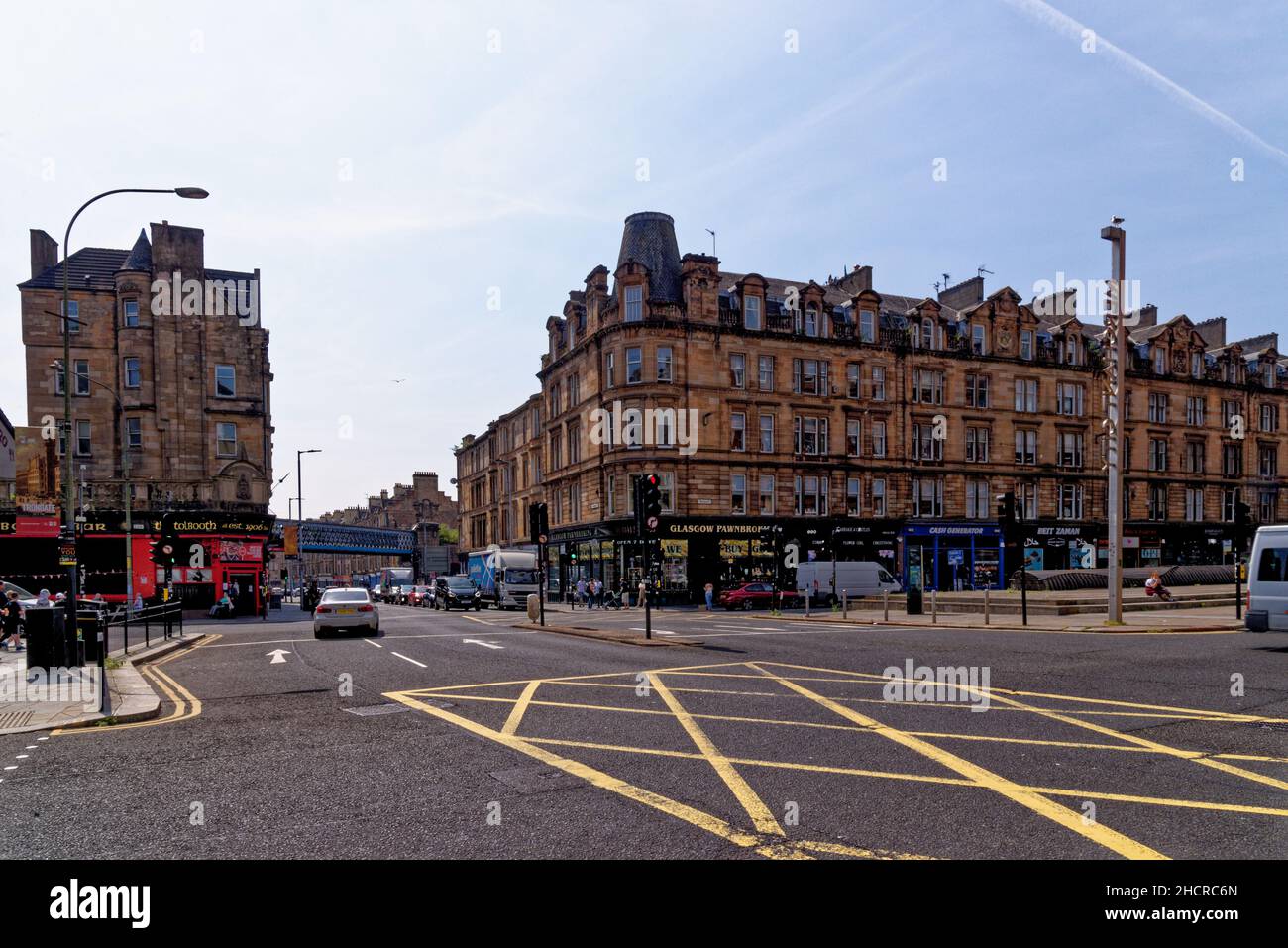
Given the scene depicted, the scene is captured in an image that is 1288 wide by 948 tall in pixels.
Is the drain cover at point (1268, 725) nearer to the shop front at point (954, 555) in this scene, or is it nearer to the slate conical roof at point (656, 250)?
the slate conical roof at point (656, 250)

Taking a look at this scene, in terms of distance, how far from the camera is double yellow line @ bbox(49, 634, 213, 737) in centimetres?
990

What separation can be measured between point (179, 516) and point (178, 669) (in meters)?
31.1

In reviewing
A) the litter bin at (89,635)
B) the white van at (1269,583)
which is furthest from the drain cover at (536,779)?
the white van at (1269,583)

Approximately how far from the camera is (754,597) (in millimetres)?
39594

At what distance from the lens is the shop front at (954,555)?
5075cm

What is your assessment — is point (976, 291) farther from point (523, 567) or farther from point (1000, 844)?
point (1000, 844)

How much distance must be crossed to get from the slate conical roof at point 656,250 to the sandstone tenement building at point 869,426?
13 centimetres

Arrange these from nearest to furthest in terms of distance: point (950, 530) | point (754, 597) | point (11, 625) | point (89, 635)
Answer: point (89, 635) < point (11, 625) < point (754, 597) < point (950, 530)

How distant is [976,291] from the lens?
54.9m

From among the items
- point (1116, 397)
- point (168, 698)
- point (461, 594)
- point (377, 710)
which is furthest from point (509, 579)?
point (377, 710)

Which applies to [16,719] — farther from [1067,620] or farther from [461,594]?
[461,594]

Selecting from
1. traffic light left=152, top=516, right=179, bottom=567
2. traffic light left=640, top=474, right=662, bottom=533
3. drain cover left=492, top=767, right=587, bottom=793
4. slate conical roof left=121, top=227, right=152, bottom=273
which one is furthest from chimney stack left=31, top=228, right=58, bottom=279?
drain cover left=492, top=767, right=587, bottom=793

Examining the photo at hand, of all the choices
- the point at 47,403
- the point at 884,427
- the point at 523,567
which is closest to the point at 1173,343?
the point at 884,427

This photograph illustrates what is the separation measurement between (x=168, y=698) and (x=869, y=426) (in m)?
43.4
